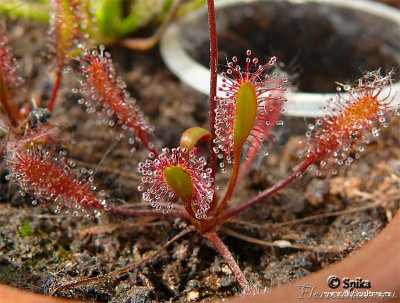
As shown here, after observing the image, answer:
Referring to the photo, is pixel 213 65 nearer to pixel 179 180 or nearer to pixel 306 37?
pixel 179 180

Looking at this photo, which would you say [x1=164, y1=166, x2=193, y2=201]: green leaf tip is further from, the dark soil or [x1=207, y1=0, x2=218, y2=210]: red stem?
the dark soil

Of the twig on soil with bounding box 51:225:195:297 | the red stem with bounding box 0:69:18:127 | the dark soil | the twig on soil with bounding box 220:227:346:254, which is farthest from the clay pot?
the dark soil

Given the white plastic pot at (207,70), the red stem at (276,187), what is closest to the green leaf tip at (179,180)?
the red stem at (276,187)

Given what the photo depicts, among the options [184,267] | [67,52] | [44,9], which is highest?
[44,9]

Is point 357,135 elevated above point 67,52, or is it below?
below

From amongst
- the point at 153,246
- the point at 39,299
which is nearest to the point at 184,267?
the point at 153,246

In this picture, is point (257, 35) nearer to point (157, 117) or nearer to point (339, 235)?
point (157, 117)
